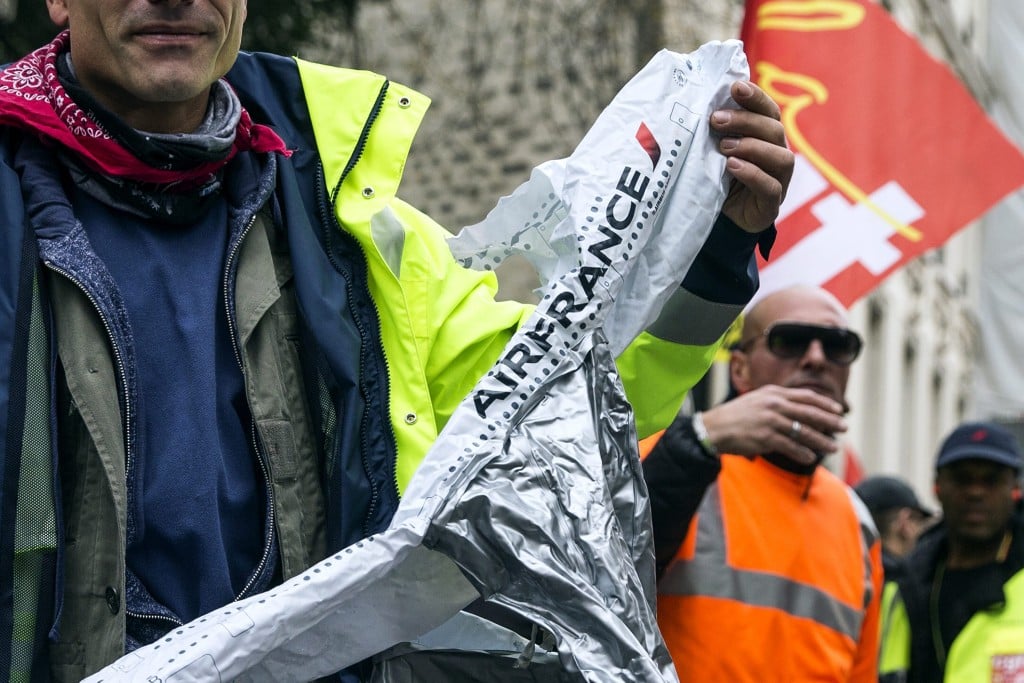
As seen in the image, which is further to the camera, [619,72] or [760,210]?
[619,72]

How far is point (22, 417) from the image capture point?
2092 mm

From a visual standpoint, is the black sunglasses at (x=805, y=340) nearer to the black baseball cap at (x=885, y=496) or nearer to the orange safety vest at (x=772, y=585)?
the orange safety vest at (x=772, y=585)

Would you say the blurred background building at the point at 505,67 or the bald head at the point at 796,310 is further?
the blurred background building at the point at 505,67

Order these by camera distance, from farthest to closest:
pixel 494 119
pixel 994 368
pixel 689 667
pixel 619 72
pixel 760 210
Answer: pixel 494 119 < pixel 619 72 < pixel 994 368 < pixel 689 667 < pixel 760 210

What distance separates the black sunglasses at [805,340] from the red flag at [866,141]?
142cm

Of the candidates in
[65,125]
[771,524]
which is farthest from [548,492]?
[771,524]

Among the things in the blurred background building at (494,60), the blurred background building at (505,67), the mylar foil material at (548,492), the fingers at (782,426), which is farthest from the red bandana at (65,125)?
the blurred background building at (505,67)

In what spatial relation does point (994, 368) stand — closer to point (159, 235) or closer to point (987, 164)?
point (987, 164)

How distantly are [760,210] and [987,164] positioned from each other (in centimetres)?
403

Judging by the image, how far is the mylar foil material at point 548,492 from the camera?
2.06 m

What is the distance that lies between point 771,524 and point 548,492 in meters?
2.14

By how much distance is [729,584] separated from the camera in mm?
4051

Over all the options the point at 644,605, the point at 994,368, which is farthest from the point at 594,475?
the point at 994,368

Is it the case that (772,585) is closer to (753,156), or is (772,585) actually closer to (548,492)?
(753,156)
